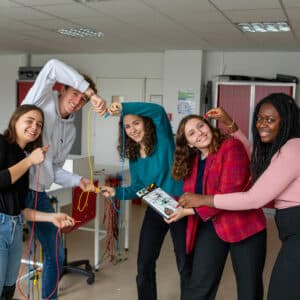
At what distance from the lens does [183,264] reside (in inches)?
90.4

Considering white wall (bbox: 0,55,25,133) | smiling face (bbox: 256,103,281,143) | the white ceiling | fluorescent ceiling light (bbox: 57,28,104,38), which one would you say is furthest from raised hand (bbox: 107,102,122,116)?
white wall (bbox: 0,55,25,133)

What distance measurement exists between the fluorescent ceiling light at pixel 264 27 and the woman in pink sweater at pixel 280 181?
9.60ft

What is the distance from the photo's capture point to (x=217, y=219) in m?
2.01

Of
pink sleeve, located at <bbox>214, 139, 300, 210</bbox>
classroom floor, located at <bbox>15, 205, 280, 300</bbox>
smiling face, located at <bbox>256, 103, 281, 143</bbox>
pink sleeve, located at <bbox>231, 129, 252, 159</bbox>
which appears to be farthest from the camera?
classroom floor, located at <bbox>15, 205, 280, 300</bbox>

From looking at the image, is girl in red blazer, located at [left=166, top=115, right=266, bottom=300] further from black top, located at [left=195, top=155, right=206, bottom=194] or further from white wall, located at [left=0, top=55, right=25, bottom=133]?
white wall, located at [left=0, top=55, right=25, bottom=133]

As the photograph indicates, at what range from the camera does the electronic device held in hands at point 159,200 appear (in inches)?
82.9

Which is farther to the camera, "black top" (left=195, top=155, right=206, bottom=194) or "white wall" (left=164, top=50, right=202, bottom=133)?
"white wall" (left=164, top=50, right=202, bottom=133)

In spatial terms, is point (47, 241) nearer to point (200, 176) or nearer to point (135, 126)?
point (135, 126)

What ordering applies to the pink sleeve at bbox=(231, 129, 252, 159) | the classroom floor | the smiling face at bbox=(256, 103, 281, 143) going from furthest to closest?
the classroom floor
the pink sleeve at bbox=(231, 129, 252, 159)
the smiling face at bbox=(256, 103, 281, 143)

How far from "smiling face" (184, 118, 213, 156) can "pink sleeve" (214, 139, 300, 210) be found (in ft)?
1.38

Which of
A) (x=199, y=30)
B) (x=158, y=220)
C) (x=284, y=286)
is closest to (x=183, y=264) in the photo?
(x=158, y=220)

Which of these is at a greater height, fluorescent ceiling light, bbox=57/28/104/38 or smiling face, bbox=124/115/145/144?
fluorescent ceiling light, bbox=57/28/104/38

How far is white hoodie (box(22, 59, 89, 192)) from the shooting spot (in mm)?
2152

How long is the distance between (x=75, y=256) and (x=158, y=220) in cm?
173
